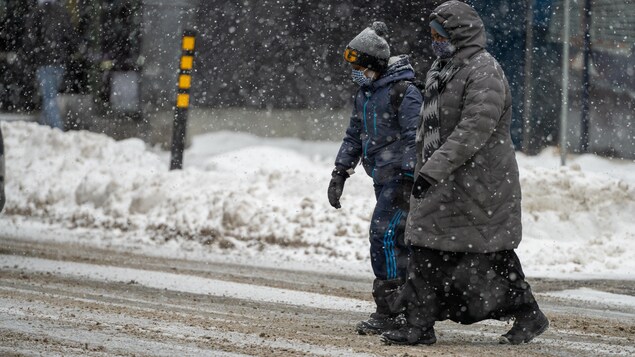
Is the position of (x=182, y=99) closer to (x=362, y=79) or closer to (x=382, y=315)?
(x=362, y=79)

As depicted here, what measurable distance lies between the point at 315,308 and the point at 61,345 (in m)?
2.35

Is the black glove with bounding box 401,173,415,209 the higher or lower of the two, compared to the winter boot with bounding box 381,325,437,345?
higher

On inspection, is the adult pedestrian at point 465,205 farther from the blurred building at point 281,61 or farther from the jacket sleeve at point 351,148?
the blurred building at point 281,61

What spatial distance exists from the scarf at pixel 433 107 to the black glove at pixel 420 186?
0.22 m

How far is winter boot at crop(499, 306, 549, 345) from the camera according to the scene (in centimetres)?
553

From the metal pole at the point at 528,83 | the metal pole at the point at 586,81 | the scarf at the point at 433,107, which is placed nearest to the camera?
the scarf at the point at 433,107

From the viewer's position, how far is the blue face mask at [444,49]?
5492 mm

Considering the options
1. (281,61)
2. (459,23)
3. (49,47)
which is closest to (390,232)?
(459,23)

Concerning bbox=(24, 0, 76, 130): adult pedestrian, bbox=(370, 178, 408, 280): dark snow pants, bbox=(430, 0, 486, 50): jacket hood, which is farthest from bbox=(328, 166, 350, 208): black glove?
bbox=(24, 0, 76, 130): adult pedestrian

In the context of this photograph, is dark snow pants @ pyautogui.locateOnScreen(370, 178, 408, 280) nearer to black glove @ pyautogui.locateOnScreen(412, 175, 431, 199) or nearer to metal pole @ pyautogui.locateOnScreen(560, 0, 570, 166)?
black glove @ pyautogui.locateOnScreen(412, 175, 431, 199)

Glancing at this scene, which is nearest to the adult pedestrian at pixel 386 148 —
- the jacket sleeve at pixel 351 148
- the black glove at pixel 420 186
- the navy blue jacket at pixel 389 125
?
the navy blue jacket at pixel 389 125

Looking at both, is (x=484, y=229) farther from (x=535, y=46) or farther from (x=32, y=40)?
(x=32, y=40)

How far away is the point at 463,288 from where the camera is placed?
17.7 ft

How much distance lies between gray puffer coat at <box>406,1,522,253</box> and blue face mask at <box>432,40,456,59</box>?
4 centimetres
